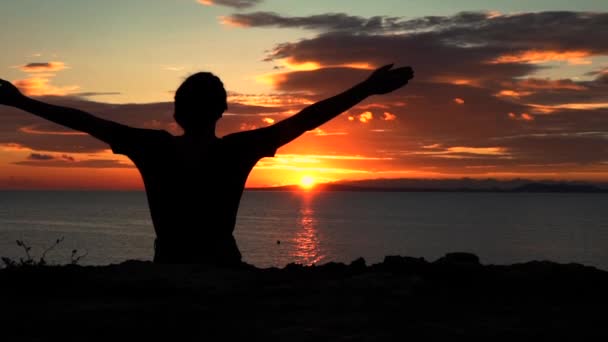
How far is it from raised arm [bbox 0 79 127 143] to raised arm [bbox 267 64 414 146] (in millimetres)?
1237

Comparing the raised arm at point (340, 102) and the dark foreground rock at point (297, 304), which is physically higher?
the raised arm at point (340, 102)

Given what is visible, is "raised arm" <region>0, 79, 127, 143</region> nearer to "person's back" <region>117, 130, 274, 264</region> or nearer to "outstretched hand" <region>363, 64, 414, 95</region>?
"person's back" <region>117, 130, 274, 264</region>

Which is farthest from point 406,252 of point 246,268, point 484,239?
point 246,268

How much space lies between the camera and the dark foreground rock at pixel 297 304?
10.7 ft

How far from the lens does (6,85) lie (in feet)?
16.6

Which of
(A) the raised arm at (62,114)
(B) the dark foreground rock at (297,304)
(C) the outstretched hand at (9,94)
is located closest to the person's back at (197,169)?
(A) the raised arm at (62,114)

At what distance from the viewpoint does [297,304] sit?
3.86 metres

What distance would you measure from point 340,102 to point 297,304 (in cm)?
165

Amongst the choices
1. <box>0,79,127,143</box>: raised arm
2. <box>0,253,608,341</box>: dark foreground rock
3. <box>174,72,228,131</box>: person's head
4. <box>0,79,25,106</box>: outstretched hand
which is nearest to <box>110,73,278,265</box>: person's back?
<box>174,72,228,131</box>: person's head

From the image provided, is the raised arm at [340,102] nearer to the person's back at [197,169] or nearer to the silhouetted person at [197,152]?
the silhouetted person at [197,152]

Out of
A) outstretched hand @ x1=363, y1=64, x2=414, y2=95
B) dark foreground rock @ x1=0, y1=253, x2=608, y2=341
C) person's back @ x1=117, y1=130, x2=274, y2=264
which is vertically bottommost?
dark foreground rock @ x1=0, y1=253, x2=608, y2=341

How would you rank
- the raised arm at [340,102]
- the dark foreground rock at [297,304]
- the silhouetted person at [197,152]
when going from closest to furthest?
the dark foreground rock at [297,304]
the raised arm at [340,102]
the silhouetted person at [197,152]

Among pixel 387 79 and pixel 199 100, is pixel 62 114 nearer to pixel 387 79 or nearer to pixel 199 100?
pixel 199 100

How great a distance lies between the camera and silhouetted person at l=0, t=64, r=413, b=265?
4934 mm
